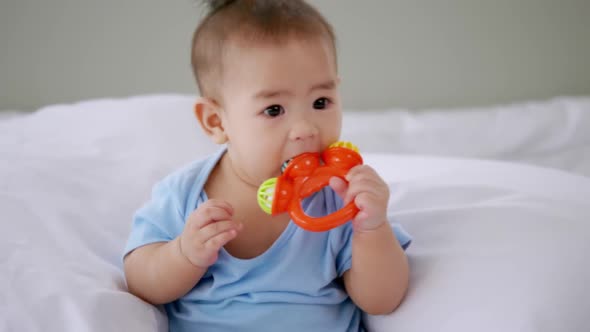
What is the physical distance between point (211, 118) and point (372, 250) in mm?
314

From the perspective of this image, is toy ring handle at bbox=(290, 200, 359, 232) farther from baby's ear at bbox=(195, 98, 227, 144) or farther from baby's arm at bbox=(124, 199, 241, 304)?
baby's ear at bbox=(195, 98, 227, 144)

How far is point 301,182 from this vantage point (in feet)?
2.57

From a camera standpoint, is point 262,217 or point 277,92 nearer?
point 277,92

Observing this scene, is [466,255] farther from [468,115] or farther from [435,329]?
[468,115]

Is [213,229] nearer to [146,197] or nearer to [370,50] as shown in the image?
[146,197]

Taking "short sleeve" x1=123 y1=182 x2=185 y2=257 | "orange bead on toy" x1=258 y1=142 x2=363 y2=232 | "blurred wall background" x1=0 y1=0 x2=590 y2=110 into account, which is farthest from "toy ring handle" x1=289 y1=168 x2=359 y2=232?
"blurred wall background" x1=0 y1=0 x2=590 y2=110

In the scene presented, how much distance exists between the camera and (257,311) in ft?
2.87

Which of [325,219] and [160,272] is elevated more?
[325,219]

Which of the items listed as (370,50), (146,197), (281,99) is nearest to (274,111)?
(281,99)

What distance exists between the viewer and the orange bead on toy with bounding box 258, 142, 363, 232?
767 millimetres

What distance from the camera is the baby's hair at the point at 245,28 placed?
2.68 ft

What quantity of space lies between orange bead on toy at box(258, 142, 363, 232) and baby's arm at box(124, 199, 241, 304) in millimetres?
62

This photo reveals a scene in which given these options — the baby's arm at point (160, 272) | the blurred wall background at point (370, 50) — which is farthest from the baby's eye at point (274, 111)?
the blurred wall background at point (370, 50)

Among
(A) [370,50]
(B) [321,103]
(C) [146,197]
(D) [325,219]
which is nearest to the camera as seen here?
(D) [325,219]
